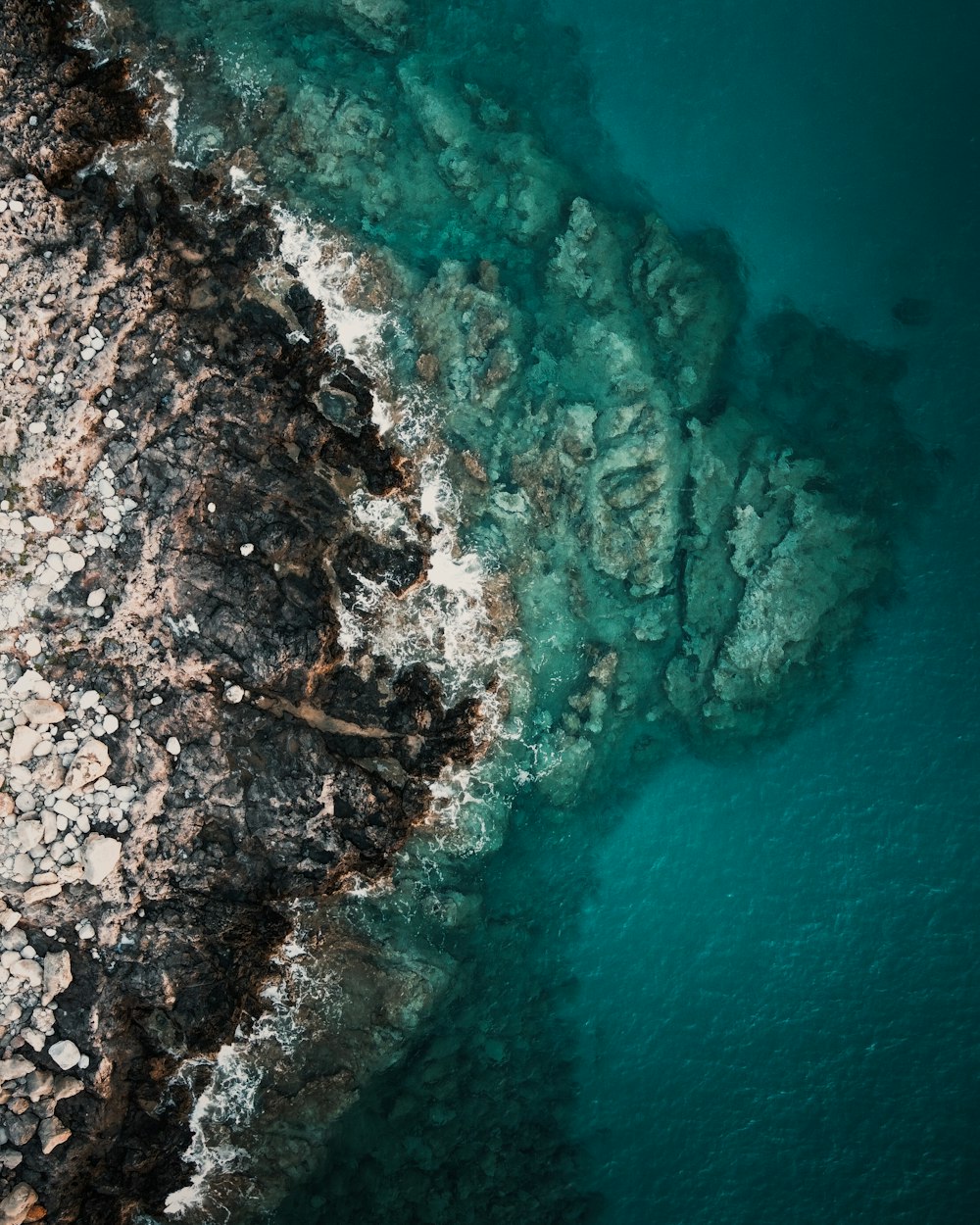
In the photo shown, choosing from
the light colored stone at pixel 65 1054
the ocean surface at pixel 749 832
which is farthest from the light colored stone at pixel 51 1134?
the ocean surface at pixel 749 832

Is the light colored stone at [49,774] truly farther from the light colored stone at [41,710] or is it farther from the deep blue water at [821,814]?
the deep blue water at [821,814]

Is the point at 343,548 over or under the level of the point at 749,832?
over

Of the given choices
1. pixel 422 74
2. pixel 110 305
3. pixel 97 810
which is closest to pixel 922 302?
pixel 422 74

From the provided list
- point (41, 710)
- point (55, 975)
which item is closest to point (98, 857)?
point (55, 975)

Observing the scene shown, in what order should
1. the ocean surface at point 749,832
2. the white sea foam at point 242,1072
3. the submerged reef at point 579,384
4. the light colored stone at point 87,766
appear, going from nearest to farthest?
1. the light colored stone at point 87,766
2. the white sea foam at point 242,1072
3. the submerged reef at point 579,384
4. the ocean surface at point 749,832

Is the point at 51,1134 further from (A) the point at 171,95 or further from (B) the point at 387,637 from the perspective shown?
(A) the point at 171,95

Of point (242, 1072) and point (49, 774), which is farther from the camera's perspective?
point (242, 1072)

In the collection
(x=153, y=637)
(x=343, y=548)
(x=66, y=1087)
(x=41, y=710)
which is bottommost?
(x=66, y=1087)

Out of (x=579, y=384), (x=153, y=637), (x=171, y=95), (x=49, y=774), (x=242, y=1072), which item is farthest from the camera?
(x=579, y=384)
